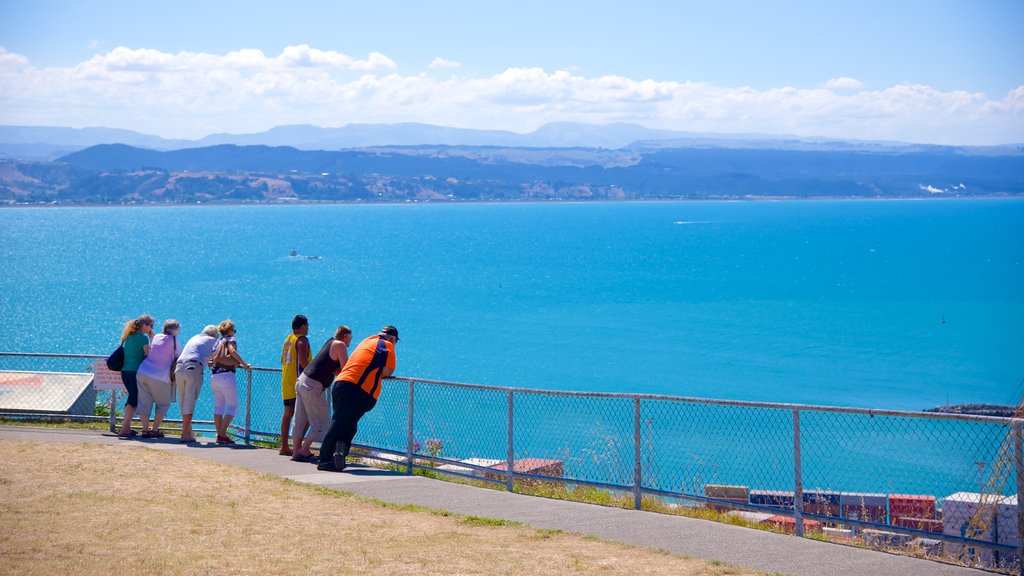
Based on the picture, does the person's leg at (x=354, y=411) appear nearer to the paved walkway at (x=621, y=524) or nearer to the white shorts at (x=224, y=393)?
the paved walkway at (x=621, y=524)

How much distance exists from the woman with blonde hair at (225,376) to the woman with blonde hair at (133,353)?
1.01 meters

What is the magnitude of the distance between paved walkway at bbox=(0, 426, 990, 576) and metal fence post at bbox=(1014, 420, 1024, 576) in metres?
0.40

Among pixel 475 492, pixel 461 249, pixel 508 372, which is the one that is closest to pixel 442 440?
pixel 475 492

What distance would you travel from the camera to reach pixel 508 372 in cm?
5931

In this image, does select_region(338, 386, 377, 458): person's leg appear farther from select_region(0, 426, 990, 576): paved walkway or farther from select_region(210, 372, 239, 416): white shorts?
select_region(210, 372, 239, 416): white shorts

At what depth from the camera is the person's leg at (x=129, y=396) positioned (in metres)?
13.7

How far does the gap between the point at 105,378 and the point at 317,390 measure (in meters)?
3.93

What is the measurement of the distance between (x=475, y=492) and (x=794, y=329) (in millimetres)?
71121

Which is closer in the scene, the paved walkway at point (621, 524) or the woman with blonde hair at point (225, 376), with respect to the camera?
the paved walkway at point (621, 524)

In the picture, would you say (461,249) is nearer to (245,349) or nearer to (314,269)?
(314,269)

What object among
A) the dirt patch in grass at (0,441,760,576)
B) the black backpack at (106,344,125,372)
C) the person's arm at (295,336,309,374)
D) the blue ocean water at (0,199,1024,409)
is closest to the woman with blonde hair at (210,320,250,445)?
the person's arm at (295,336,309,374)

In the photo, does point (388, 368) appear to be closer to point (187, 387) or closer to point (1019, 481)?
point (187, 387)

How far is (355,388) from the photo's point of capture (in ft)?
37.1

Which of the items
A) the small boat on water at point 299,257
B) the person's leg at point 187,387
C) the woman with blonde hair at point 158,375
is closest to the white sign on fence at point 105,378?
the woman with blonde hair at point 158,375
